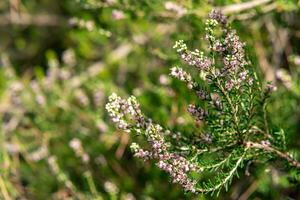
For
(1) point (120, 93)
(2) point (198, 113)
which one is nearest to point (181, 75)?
(2) point (198, 113)

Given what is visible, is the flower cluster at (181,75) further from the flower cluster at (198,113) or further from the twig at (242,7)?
the twig at (242,7)

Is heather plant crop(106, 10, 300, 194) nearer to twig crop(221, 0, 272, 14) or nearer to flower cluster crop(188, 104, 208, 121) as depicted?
flower cluster crop(188, 104, 208, 121)

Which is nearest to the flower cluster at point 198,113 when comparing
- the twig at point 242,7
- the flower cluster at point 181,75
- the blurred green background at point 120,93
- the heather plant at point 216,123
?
the heather plant at point 216,123

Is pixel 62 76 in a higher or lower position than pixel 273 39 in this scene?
lower

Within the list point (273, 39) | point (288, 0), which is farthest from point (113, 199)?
point (273, 39)

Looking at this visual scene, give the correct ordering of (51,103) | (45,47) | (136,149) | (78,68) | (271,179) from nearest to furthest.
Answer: (136,149), (271,179), (51,103), (78,68), (45,47)

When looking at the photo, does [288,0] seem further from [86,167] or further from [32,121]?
[32,121]
